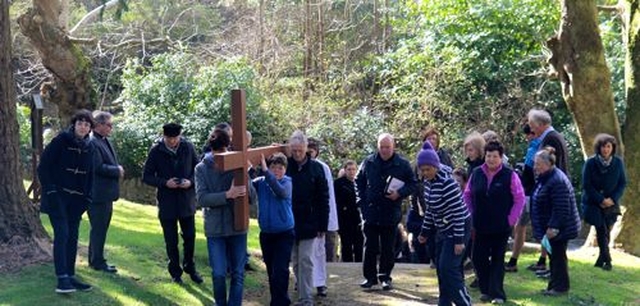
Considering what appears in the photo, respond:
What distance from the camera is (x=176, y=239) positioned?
9891 mm

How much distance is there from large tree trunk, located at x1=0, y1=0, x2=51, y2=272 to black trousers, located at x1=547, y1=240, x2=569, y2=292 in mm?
5931

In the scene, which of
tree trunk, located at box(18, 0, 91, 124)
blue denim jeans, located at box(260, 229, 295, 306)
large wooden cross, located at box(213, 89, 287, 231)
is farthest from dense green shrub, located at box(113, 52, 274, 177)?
large wooden cross, located at box(213, 89, 287, 231)

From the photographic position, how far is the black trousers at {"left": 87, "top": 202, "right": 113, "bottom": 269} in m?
9.84

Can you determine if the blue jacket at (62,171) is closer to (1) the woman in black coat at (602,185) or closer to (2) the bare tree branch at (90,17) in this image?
(1) the woman in black coat at (602,185)

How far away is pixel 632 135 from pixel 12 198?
9.36 m

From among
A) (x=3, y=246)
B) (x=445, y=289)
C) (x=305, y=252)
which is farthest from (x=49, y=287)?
(x=445, y=289)

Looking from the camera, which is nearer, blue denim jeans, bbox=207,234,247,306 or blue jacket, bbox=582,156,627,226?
blue denim jeans, bbox=207,234,247,306

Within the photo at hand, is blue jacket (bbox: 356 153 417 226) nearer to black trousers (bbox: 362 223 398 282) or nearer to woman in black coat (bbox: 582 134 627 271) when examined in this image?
black trousers (bbox: 362 223 398 282)

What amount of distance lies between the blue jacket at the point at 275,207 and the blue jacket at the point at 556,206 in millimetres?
2982

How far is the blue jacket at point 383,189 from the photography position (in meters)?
10.0

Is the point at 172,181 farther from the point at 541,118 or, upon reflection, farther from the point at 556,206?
the point at 541,118

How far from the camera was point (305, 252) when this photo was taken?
9.48 m

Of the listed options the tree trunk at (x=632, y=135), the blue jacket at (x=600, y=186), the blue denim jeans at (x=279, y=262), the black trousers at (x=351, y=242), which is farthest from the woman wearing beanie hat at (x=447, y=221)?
the tree trunk at (x=632, y=135)

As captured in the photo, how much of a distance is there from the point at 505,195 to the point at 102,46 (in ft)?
61.0
